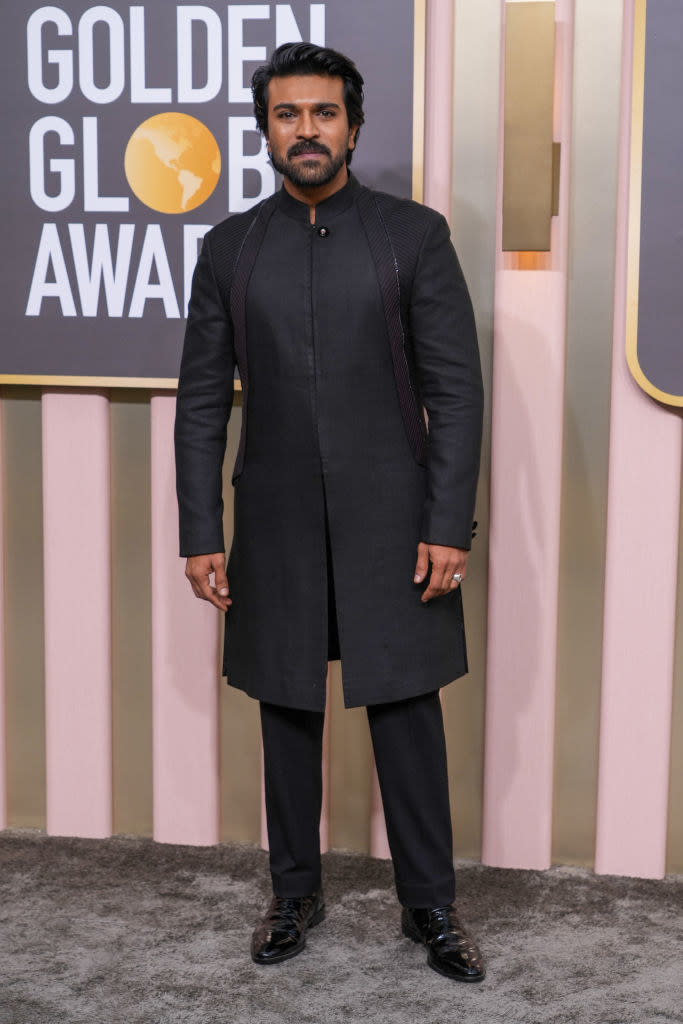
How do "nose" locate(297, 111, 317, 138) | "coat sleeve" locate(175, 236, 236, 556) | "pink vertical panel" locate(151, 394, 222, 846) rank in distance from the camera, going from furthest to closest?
"pink vertical panel" locate(151, 394, 222, 846)
"coat sleeve" locate(175, 236, 236, 556)
"nose" locate(297, 111, 317, 138)

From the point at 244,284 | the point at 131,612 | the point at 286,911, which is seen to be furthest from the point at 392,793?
the point at 244,284

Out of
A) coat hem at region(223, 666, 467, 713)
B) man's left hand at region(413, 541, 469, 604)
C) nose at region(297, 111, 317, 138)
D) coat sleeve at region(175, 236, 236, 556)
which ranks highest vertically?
nose at region(297, 111, 317, 138)

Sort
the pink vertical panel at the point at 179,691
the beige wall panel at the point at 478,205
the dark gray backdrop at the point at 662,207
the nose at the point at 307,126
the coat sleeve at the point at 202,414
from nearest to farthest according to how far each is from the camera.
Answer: the nose at the point at 307,126 < the coat sleeve at the point at 202,414 < the dark gray backdrop at the point at 662,207 < the beige wall panel at the point at 478,205 < the pink vertical panel at the point at 179,691

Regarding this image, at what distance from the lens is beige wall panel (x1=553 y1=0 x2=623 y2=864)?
2.46 metres

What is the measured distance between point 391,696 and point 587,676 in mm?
634

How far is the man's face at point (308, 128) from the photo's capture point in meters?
2.12

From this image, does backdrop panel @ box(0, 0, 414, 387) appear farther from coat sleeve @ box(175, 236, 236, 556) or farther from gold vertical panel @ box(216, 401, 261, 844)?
gold vertical panel @ box(216, 401, 261, 844)

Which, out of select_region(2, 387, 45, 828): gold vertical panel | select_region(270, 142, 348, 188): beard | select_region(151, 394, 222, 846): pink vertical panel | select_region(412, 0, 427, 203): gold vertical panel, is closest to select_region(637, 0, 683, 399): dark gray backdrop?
select_region(412, 0, 427, 203): gold vertical panel

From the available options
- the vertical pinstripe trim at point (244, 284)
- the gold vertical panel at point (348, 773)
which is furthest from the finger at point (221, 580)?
the gold vertical panel at point (348, 773)

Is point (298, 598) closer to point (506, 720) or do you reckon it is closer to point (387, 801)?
point (387, 801)

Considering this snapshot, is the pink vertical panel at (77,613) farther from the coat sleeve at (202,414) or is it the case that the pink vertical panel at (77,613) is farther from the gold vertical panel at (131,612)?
the coat sleeve at (202,414)

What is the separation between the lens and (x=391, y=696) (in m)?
2.18

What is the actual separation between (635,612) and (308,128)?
3.86 ft

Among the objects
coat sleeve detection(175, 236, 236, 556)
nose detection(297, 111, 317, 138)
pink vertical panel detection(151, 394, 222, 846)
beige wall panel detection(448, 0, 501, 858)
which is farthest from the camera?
pink vertical panel detection(151, 394, 222, 846)
